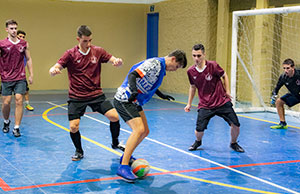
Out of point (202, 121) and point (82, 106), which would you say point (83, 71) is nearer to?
point (82, 106)

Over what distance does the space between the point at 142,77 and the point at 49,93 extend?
1237cm

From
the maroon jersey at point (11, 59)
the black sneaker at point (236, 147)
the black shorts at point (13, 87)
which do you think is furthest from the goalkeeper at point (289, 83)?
the maroon jersey at point (11, 59)

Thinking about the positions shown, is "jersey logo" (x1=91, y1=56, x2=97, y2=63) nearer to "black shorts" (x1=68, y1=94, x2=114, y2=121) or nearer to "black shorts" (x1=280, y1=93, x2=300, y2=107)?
"black shorts" (x1=68, y1=94, x2=114, y2=121)

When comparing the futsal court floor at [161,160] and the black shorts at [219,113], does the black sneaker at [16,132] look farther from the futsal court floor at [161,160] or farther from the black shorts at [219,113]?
the black shorts at [219,113]

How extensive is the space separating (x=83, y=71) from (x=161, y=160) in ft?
5.90

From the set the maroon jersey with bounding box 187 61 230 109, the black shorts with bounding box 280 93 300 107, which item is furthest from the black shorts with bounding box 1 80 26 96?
the black shorts with bounding box 280 93 300 107

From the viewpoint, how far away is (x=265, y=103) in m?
13.1

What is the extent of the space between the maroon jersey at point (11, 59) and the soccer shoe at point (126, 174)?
3.84m

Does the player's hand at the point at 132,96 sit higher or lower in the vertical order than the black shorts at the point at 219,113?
higher

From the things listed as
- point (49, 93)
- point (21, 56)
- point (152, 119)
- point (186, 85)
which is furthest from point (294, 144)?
point (49, 93)

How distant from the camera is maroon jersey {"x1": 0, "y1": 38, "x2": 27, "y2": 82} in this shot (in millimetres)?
8422

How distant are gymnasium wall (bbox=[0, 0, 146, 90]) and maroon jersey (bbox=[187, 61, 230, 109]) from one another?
11.1 metres

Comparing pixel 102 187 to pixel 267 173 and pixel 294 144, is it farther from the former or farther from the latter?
pixel 294 144

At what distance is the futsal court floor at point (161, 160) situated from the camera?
5418mm
